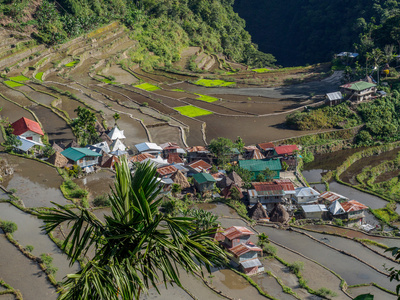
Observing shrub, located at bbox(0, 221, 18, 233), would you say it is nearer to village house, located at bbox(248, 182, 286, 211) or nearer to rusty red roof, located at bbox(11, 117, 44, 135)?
village house, located at bbox(248, 182, 286, 211)

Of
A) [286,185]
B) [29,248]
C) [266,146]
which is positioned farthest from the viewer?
[266,146]

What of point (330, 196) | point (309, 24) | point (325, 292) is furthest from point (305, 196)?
point (309, 24)

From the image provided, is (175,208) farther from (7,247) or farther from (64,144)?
(64,144)

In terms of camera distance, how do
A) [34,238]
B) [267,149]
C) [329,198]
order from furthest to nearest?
[267,149], [329,198], [34,238]

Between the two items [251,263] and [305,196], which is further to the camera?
[305,196]

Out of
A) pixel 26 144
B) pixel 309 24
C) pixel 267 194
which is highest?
pixel 309 24

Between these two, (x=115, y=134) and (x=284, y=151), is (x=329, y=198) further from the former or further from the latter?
(x=115, y=134)

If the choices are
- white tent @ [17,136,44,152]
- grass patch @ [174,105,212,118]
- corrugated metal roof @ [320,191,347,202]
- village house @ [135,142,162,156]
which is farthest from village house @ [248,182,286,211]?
grass patch @ [174,105,212,118]
